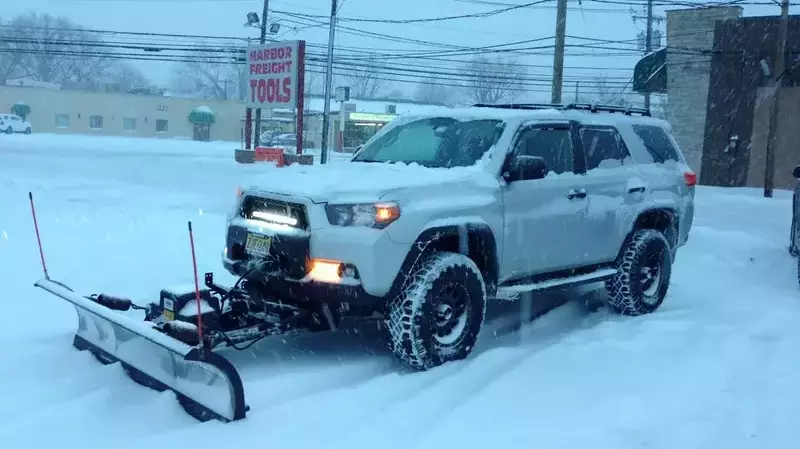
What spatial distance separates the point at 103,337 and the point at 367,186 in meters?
2.01

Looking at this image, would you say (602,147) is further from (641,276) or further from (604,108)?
(641,276)

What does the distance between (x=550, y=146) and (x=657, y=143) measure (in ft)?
5.76

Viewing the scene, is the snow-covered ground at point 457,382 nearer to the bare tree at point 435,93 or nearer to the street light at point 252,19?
the street light at point 252,19

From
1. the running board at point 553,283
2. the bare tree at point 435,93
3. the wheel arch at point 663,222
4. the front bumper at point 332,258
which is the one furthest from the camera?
the bare tree at point 435,93

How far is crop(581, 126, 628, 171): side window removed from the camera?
22.4 feet

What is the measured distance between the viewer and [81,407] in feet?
14.8

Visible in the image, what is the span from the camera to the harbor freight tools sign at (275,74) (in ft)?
79.4

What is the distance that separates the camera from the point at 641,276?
7.21 meters

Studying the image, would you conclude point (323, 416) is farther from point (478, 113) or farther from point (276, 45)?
point (276, 45)

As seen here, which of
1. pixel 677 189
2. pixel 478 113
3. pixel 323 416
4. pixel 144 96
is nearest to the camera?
pixel 323 416

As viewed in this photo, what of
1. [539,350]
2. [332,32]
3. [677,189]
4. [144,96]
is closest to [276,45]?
[332,32]

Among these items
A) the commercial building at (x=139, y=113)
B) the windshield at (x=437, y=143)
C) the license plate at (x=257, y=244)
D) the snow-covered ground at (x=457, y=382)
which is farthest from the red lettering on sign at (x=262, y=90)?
the commercial building at (x=139, y=113)

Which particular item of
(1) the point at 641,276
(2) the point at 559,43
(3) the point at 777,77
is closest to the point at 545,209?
(1) the point at 641,276

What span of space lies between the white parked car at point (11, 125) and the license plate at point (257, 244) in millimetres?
56289
